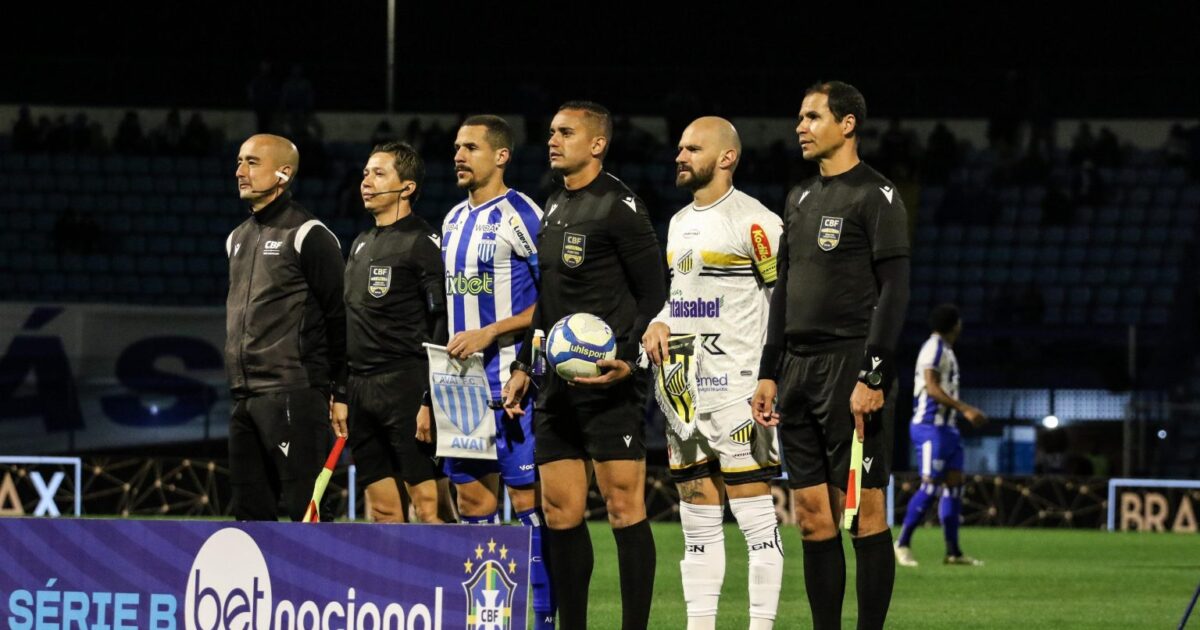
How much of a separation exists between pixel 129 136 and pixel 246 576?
18.2 meters

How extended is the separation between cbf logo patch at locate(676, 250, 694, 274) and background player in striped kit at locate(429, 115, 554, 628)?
1.94 feet

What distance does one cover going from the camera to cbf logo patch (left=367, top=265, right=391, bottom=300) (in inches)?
293

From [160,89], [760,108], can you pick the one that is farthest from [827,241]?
[160,89]

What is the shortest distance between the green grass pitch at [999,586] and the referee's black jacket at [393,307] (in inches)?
72.9

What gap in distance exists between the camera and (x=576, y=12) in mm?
24781

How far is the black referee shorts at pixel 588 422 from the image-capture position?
6.51 m

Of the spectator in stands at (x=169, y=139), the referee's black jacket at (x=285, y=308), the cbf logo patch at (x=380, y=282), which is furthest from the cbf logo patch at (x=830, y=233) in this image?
the spectator in stands at (x=169, y=139)

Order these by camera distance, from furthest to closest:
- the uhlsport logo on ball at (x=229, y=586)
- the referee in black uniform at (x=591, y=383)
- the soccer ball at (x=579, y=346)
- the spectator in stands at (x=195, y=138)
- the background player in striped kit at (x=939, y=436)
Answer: the spectator in stands at (x=195, y=138) → the background player in striped kit at (x=939, y=436) → the referee in black uniform at (x=591, y=383) → the soccer ball at (x=579, y=346) → the uhlsport logo on ball at (x=229, y=586)

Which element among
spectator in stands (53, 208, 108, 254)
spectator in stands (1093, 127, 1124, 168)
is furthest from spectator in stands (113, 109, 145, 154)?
spectator in stands (1093, 127, 1124, 168)

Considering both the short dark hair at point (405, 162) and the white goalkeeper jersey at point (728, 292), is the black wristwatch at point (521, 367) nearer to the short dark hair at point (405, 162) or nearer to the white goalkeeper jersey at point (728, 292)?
the white goalkeeper jersey at point (728, 292)

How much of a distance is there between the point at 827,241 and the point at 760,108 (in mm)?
16372

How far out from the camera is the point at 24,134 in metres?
23.1

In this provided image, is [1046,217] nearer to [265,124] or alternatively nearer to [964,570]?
[265,124]

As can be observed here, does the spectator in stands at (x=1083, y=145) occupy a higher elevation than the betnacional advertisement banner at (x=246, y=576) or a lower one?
higher
